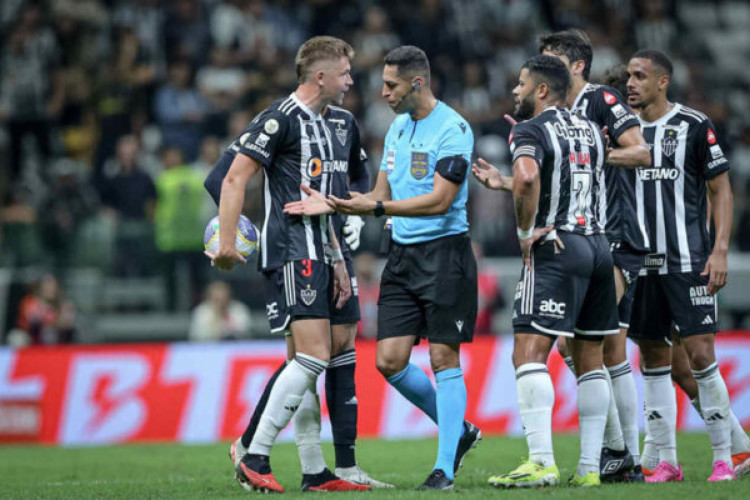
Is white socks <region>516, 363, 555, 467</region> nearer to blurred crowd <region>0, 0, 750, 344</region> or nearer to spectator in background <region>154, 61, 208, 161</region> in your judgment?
blurred crowd <region>0, 0, 750, 344</region>

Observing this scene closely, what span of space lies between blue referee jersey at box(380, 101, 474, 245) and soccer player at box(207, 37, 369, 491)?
0.42 metres

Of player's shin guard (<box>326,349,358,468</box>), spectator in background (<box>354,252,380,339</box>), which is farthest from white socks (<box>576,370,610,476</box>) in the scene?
spectator in background (<box>354,252,380,339</box>)

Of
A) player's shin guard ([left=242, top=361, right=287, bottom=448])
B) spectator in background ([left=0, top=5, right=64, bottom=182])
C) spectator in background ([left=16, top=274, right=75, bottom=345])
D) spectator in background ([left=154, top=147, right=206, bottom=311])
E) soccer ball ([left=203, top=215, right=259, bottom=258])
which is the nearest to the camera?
soccer ball ([left=203, top=215, right=259, bottom=258])

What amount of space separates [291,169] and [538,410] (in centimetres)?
228

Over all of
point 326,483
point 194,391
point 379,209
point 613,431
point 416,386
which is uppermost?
point 379,209

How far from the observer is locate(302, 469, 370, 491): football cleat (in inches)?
303

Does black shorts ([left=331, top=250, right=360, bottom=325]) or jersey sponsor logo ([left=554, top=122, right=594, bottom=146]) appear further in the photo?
black shorts ([left=331, top=250, right=360, bottom=325])

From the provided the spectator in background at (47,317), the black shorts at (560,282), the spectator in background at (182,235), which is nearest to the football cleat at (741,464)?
the black shorts at (560,282)

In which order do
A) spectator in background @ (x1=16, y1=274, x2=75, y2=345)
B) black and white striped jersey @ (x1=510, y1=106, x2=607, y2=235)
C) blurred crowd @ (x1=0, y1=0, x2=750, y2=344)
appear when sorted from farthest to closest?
blurred crowd @ (x1=0, y1=0, x2=750, y2=344)
spectator in background @ (x1=16, y1=274, x2=75, y2=345)
black and white striped jersey @ (x1=510, y1=106, x2=607, y2=235)

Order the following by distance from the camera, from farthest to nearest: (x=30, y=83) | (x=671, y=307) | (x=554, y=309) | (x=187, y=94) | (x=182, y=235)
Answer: (x=30, y=83), (x=187, y=94), (x=182, y=235), (x=671, y=307), (x=554, y=309)

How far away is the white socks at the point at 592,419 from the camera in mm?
Answer: 7215

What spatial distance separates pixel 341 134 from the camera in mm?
7992

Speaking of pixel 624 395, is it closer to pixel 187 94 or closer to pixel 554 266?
pixel 554 266

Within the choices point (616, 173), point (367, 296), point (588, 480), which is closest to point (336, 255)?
point (616, 173)
